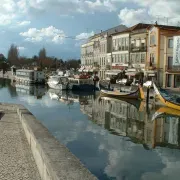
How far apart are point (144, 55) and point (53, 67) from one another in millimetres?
84912

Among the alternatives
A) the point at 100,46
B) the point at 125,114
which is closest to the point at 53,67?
the point at 100,46

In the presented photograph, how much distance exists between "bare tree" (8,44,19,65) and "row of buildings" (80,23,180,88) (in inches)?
2959

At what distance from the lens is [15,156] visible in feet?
31.2

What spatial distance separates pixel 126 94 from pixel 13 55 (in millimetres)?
120094

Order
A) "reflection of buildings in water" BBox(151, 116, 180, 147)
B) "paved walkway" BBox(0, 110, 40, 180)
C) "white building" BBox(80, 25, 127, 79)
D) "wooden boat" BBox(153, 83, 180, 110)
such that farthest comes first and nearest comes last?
"white building" BBox(80, 25, 127, 79), "wooden boat" BBox(153, 83, 180, 110), "reflection of buildings in water" BBox(151, 116, 180, 147), "paved walkway" BBox(0, 110, 40, 180)

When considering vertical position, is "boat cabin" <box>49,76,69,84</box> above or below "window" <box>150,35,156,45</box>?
below

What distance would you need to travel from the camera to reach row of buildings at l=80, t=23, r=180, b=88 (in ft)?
165

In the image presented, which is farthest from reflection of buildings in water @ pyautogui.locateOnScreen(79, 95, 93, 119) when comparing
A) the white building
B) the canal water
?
the white building

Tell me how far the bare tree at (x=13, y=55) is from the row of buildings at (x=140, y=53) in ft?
247

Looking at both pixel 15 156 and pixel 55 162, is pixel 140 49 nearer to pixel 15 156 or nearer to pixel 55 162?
pixel 15 156

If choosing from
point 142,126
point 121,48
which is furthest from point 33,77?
point 142,126

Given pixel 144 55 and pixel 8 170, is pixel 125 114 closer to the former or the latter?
pixel 8 170

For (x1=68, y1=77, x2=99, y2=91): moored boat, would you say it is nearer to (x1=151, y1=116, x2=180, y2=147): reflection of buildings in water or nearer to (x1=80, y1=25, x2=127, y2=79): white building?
(x1=80, y1=25, x2=127, y2=79): white building

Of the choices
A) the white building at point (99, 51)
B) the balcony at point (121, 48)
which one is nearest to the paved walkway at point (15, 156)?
the balcony at point (121, 48)
